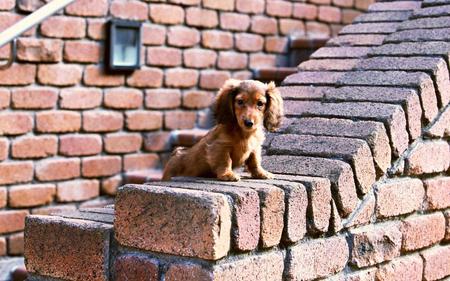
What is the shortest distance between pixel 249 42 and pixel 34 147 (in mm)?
1548

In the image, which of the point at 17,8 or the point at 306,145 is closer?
the point at 306,145

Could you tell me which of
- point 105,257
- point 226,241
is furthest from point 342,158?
point 105,257

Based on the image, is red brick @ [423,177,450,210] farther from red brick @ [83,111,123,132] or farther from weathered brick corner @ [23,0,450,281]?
red brick @ [83,111,123,132]

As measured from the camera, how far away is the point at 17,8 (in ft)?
12.2

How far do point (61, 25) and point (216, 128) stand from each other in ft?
5.43

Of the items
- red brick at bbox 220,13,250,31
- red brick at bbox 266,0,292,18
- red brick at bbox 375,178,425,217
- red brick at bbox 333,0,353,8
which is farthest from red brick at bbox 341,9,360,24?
red brick at bbox 375,178,425,217

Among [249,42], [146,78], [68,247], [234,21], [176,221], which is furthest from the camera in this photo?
[249,42]

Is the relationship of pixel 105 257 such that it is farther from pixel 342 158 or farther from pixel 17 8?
pixel 17 8

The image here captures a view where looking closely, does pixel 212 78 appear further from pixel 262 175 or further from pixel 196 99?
pixel 262 175

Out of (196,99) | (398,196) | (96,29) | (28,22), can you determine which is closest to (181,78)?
(196,99)

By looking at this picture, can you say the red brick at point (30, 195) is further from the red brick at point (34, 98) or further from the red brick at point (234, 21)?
the red brick at point (234, 21)

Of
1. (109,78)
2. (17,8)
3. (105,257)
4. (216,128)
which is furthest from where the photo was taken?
(109,78)

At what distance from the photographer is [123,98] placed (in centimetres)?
421

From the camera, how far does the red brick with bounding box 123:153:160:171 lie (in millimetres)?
4258
